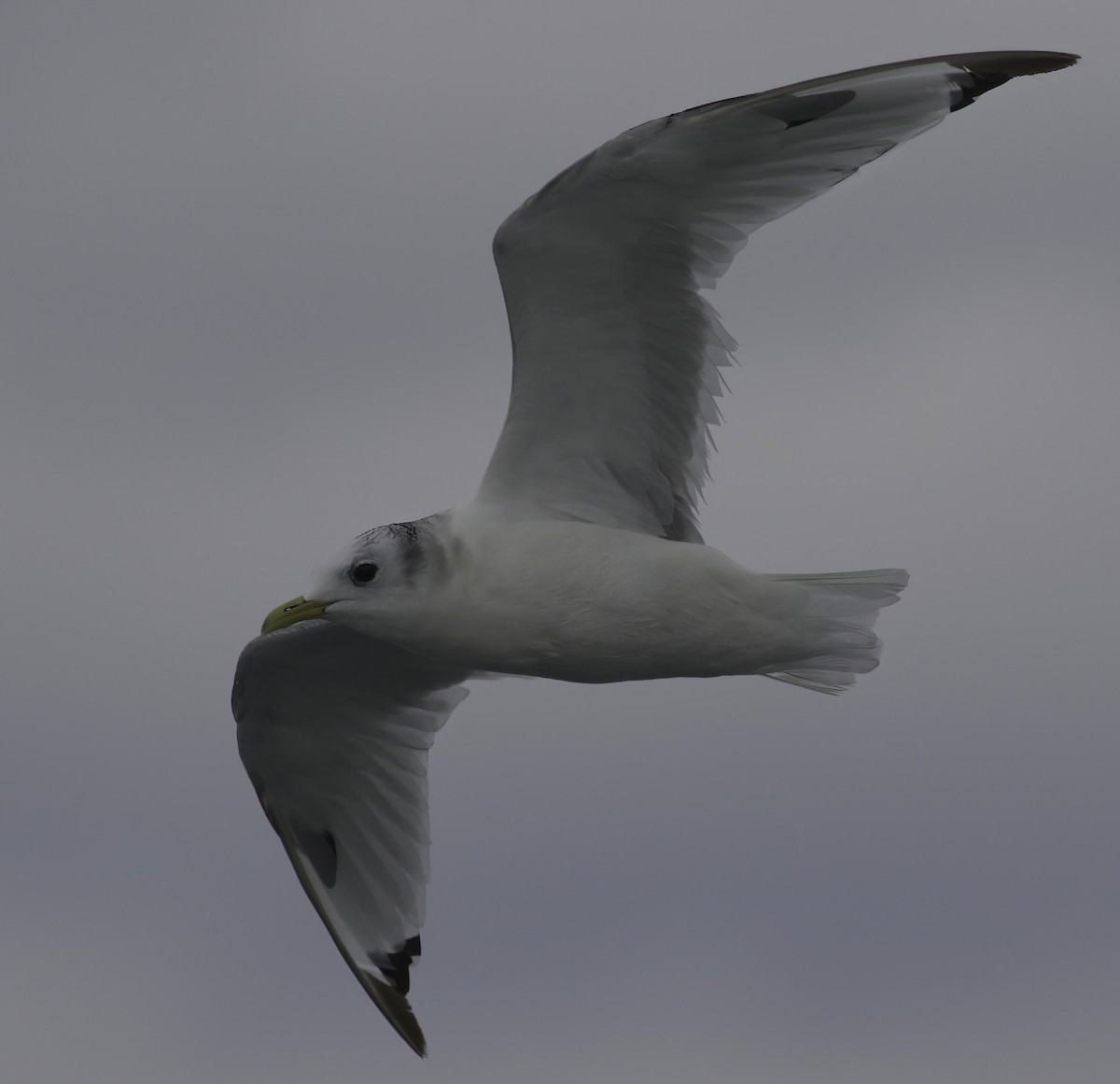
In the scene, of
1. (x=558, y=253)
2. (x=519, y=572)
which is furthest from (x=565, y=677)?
(x=558, y=253)

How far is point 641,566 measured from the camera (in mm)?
8523

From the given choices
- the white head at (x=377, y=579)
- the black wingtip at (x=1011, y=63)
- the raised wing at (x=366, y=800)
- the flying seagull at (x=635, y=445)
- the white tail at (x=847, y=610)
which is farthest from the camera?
the raised wing at (x=366, y=800)

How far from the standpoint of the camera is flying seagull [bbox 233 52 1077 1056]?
312 inches

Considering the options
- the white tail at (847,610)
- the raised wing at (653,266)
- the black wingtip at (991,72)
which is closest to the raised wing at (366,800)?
the raised wing at (653,266)

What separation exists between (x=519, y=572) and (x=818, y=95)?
7.52 feet

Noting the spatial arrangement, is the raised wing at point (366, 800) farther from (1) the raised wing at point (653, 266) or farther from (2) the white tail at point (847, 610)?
(2) the white tail at point (847, 610)

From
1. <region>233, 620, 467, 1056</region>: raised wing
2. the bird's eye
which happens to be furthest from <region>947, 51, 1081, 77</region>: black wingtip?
<region>233, 620, 467, 1056</region>: raised wing

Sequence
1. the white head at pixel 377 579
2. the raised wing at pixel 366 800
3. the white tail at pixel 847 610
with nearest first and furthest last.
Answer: the white head at pixel 377 579 < the white tail at pixel 847 610 < the raised wing at pixel 366 800

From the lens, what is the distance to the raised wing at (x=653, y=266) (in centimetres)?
785

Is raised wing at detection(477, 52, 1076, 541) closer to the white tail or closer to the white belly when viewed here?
the white belly

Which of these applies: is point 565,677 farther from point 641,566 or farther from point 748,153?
point 748,153

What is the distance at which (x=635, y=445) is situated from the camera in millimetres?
8984

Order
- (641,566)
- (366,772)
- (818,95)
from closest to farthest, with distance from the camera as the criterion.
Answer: (818,95)
(641,566)
(366,772)

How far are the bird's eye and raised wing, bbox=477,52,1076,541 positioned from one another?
727mm
